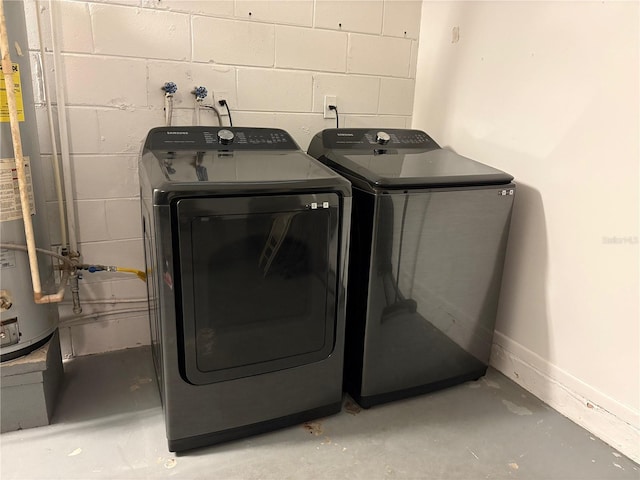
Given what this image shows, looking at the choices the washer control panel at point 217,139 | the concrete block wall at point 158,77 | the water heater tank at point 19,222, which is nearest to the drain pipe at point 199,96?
the concrete block wall at point 158,77

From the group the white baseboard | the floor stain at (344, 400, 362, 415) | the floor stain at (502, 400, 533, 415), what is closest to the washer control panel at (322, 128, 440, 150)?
the white baseboard

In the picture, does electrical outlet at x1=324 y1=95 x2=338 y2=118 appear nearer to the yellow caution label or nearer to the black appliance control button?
the black appliance control button

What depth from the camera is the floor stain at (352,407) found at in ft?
5.87

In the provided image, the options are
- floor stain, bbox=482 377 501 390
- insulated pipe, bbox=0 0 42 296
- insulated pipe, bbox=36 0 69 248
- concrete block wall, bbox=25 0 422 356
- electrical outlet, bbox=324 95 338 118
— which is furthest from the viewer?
electrical outlet, bbox=324 95 338 118

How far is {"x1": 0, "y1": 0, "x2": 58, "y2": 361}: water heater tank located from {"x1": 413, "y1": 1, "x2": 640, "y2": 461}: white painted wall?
1.73m

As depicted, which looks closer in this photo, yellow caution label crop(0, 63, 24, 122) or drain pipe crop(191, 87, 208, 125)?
yellow caution label crop(0, 63, 24, 122)

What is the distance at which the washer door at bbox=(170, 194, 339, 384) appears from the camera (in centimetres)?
137

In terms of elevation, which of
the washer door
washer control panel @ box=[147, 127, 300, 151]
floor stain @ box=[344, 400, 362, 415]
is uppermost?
washer control panel @ box=[147, 127, 300, 151]

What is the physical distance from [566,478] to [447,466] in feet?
1.22

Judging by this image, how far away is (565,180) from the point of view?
1712 mm

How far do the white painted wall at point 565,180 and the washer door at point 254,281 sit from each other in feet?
2.83

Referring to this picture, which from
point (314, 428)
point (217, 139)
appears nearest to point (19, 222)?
point (217, 139)

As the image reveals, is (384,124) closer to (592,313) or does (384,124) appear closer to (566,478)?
(592,313)

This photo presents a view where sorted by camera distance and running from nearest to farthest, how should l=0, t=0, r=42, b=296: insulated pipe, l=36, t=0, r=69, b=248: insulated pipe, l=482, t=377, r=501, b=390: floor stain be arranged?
l=0, t=0, r=42, b=296: insulated pipe → l=36, t=0, r=69, b=248: insulated pipe → l=482, t=377, r=501, b=390: floor stain
